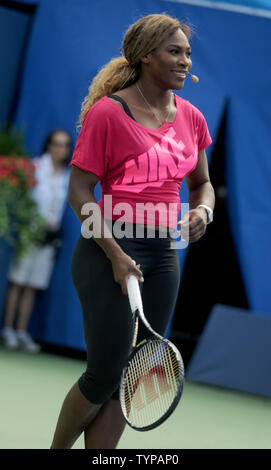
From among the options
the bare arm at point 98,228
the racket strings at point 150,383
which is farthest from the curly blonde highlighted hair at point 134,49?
the racket strings at point 150,383

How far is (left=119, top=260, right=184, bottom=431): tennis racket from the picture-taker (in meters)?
2.38

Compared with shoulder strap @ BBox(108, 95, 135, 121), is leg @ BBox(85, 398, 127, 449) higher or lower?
lower

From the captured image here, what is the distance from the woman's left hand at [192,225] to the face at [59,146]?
3822mm

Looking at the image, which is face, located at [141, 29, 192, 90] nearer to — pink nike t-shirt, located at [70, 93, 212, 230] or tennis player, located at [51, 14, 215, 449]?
tennis player, located at [51, 14, 215, 449]

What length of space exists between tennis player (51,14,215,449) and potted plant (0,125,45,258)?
3.55 meters

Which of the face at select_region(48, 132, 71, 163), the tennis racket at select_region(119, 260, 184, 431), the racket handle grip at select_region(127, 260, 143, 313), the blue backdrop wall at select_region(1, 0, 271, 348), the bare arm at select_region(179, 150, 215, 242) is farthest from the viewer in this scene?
the face at select_region(48, 132, 71, 163)

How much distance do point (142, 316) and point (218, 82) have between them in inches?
156

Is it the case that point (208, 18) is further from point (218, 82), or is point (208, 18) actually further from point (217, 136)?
point (217, 136)

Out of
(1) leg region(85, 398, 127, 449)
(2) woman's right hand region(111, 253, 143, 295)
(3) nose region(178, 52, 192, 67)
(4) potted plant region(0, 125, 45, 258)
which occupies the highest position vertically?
(3) nose region(178, 52, 192, 67)

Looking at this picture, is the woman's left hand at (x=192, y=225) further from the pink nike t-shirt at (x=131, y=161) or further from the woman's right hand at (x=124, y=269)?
the woman's right hand at (x=124, y=269)

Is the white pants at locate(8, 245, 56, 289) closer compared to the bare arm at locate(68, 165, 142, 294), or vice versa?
the bare arm at locate(68, 165, 142, 294)

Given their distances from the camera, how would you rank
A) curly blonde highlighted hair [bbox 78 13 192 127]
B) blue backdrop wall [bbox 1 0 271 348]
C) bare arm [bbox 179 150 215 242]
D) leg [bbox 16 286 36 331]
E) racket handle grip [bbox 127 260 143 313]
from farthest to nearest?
leg [bbox 16 286 36 331], blue backdrop wall [bbox 1 0 271 348], bare arm [bbox 179 150 215 242], curly blonde highlighted hair [bbox 78 13 192 127], racket handle grip [bbox 127 260 143 313]

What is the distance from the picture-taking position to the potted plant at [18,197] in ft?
20.3

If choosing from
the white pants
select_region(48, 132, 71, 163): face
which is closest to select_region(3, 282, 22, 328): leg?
the white pants
